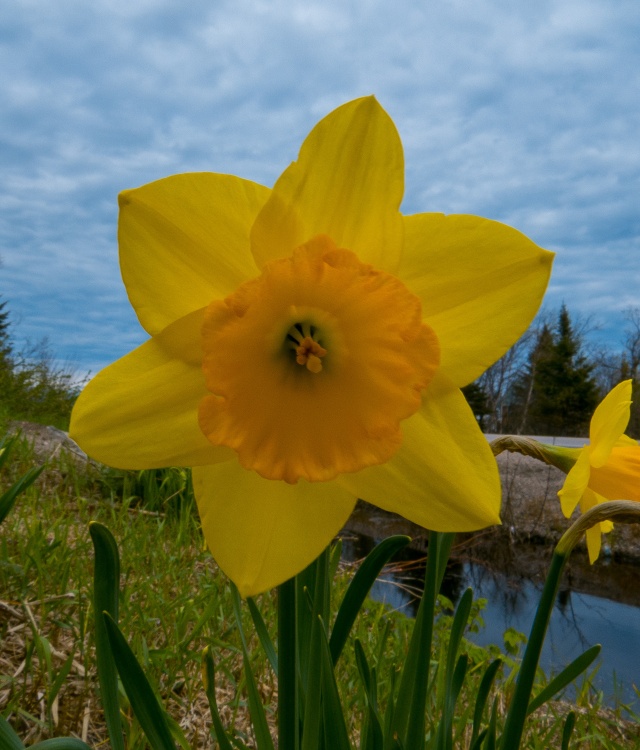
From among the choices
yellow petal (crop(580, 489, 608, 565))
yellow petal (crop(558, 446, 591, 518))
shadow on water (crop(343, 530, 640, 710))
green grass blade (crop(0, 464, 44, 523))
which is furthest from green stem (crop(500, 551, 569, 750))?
shadow on water (crop(343, 530, 640, 710))

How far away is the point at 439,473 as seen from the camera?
2.17ft

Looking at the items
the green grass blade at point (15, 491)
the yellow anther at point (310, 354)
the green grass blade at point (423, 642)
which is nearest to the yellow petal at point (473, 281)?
the yellow anther at point (310, 354)

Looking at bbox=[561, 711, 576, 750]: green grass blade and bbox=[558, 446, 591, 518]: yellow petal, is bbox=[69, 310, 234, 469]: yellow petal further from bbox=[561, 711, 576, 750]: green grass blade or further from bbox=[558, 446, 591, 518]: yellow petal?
bbox=[561, 711, 576, 750]: green grass blade

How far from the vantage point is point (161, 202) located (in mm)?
652

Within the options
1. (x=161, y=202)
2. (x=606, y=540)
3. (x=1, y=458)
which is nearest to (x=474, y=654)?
(x=1, y=458)

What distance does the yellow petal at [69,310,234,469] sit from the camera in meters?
0.65

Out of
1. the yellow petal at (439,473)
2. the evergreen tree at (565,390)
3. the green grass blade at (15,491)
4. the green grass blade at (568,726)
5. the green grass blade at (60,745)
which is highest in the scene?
the evergreen tree at (565,390)

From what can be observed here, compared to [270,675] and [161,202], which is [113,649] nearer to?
[161,202]

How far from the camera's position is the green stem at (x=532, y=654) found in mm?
795

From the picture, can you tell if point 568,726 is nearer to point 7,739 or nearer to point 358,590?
point 358,590

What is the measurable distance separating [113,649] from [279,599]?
0.78 ft

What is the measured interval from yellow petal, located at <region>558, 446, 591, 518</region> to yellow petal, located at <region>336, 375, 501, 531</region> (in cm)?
29

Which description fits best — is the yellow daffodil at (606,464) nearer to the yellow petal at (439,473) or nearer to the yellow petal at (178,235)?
the yellow petal at (439,473)

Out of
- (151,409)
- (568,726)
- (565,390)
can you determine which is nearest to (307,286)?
(151,409)
